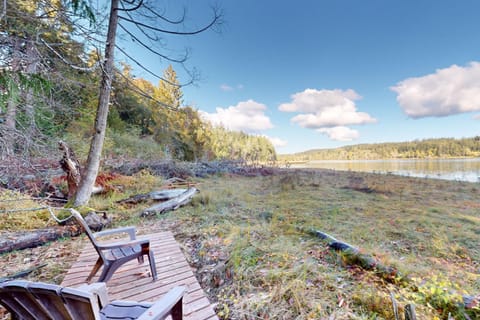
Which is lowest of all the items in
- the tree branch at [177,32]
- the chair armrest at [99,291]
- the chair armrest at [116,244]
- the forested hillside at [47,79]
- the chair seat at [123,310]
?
the chair seat at [123,310]

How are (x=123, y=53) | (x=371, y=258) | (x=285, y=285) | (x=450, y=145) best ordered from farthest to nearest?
(x=450, y=145) < (x=123, y=53) < (x=371, y=258) < (x=285, y=285)

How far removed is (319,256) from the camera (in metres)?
2.81

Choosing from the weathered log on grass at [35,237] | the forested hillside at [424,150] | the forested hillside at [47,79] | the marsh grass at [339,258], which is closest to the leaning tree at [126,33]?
the forested hillside at [47,79]

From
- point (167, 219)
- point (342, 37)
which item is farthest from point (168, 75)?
point (167, 219)

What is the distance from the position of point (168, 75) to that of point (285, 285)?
2048 cm

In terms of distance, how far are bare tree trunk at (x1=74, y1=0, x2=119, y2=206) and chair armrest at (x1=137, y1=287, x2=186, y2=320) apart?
471cm

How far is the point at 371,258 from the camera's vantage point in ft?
8.14

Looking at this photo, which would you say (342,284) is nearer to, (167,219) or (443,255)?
(443,255)

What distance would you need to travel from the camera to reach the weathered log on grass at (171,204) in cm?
488

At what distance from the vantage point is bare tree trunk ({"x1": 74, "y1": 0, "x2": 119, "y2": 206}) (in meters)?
4.30

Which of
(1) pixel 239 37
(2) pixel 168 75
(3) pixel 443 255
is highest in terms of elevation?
(2) pixel 168 75

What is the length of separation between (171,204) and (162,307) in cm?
460

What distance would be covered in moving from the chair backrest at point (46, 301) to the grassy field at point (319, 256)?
1.39m

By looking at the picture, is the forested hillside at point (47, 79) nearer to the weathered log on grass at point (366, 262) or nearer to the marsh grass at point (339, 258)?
the marsh grass at point (339, 258)
